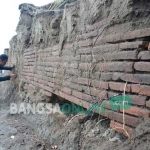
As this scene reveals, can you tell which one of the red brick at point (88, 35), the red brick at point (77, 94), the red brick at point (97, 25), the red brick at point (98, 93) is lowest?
the red brick at point (77, 94)

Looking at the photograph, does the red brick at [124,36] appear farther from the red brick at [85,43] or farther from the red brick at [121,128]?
the red brick at [121,128]

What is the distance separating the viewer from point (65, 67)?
11.6 feet

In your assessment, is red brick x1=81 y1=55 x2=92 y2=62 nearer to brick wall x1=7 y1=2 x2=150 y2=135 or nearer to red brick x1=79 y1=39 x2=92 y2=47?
brick wall x1=7 y1=2 x2=150 y2=135

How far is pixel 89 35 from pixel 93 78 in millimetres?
582

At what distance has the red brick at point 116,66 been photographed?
2.11 metres

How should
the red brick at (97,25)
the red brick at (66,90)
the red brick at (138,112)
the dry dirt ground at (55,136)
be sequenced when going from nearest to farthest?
the dry dirt ground at (55,136), the red brick at (138,112), the red brick at (97,25), the red brick at (66,90)

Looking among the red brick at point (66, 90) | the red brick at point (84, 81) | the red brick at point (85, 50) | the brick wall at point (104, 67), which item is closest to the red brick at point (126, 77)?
the brick wall at point (104, 67)

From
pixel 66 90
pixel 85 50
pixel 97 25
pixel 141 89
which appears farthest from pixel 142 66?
pixel 66 90

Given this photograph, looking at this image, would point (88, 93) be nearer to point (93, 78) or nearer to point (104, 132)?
point (93, 78)

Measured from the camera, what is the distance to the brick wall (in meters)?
1.99

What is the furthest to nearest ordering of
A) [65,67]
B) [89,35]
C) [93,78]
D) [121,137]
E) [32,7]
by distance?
[32,7] → [65,67] → [89,35] → [93,78] → [121,137]

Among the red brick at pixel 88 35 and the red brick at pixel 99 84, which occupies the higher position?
the red brick at pixel 88 35

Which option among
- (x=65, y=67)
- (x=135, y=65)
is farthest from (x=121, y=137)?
(x=65, y=67)

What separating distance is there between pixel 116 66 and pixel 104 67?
0.23 m
